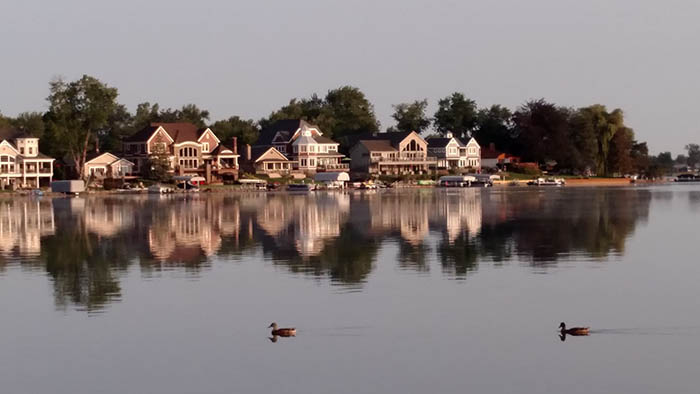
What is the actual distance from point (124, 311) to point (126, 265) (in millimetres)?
11189

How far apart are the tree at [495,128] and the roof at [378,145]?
82.7ft

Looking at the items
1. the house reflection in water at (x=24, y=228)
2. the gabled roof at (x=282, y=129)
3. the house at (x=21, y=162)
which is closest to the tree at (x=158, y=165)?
the house at (x=21, y=162)

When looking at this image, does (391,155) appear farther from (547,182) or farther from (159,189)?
(159,189)

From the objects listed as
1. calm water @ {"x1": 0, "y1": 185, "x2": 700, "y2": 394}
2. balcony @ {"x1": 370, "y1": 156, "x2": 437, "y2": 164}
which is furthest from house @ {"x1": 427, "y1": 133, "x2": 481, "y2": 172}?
calm water @ {"x1": 0, "y1": 185, "x2": 700, "y2": 394}

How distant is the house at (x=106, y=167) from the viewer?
420 feet

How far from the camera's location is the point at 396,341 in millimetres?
22750

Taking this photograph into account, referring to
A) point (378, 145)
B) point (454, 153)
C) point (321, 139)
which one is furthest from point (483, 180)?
point (321, 139)

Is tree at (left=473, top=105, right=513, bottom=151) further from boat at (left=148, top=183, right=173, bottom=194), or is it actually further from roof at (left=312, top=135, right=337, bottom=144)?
boat at (left=148, top=183, right=173, bottom=194)

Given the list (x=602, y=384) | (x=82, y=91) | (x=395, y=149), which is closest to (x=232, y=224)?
(x=602, y=384)

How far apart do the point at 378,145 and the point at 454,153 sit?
14278 millimetres

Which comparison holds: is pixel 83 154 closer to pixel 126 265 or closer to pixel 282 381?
pixel 126 265

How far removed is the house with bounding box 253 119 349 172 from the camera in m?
146

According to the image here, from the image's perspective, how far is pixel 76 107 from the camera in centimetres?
12625

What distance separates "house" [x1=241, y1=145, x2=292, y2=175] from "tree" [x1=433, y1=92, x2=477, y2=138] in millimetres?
42533
